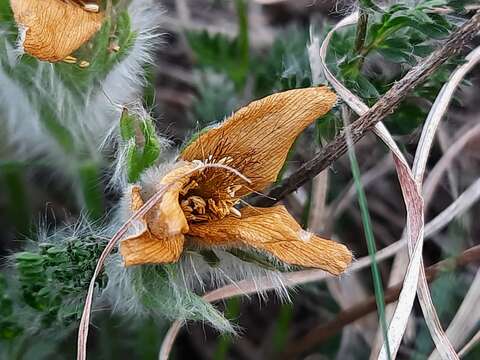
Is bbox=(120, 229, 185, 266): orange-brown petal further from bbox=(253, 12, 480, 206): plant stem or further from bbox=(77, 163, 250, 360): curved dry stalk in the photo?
bbox=(253, 12, 480, 206): plant stem

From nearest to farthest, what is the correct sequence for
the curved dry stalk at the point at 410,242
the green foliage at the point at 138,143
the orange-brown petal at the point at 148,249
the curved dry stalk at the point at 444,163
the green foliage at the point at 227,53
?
the orange-brown petal at the point at 148,249, the green foliage at the point at 138,143, the curved dry stalk at the point at 410,242, the curved dry stalk at the point at 444,163, the green foliage at the point at 227,53

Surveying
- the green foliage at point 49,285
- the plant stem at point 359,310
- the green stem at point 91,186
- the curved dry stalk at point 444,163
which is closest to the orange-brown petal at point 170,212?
the green foliage at point 49,285

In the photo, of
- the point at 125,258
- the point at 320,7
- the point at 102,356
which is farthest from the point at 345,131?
the point at 320,7

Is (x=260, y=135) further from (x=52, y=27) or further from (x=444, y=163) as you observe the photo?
(x=444, y=163)

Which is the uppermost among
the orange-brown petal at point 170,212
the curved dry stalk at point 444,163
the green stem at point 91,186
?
the orange-brown petal at point 170,212

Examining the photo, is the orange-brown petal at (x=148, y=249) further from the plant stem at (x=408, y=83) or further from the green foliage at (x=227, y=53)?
the green foliage at (x=227, y=53)

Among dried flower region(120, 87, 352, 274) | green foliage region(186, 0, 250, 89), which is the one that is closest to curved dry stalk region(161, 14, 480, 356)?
dried flower region(120, 87, 352, 274)
